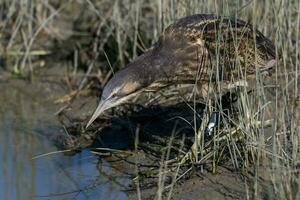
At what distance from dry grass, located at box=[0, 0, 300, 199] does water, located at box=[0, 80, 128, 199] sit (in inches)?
16.0

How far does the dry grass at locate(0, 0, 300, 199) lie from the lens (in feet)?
13.6

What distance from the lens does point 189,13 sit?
218 inches

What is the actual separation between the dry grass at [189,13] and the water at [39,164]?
407 millimetres

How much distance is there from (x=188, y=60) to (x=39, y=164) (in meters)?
1.13

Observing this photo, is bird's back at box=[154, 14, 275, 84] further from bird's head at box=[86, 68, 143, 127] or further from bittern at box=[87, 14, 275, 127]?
bird's head at box=[86, 68, 143, 127]

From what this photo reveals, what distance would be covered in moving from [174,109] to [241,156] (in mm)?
1203

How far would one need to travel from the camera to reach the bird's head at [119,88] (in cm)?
478

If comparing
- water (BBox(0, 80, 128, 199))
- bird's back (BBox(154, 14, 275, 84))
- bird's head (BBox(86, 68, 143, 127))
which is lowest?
water (BBox(0, 80, 128, 199))

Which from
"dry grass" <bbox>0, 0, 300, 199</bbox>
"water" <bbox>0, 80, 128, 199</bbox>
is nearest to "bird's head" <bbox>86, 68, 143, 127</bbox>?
"dry grass" <bbox>0, 0, 300, 199</bbox>

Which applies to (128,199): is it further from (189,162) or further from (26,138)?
(26,138)

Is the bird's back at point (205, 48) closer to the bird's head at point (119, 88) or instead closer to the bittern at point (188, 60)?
the bittern at point (188, 60)

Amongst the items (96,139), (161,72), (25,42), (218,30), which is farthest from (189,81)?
(25,42)

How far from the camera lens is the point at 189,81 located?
495 cm

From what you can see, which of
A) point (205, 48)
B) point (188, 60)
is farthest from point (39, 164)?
point (205, 48)
